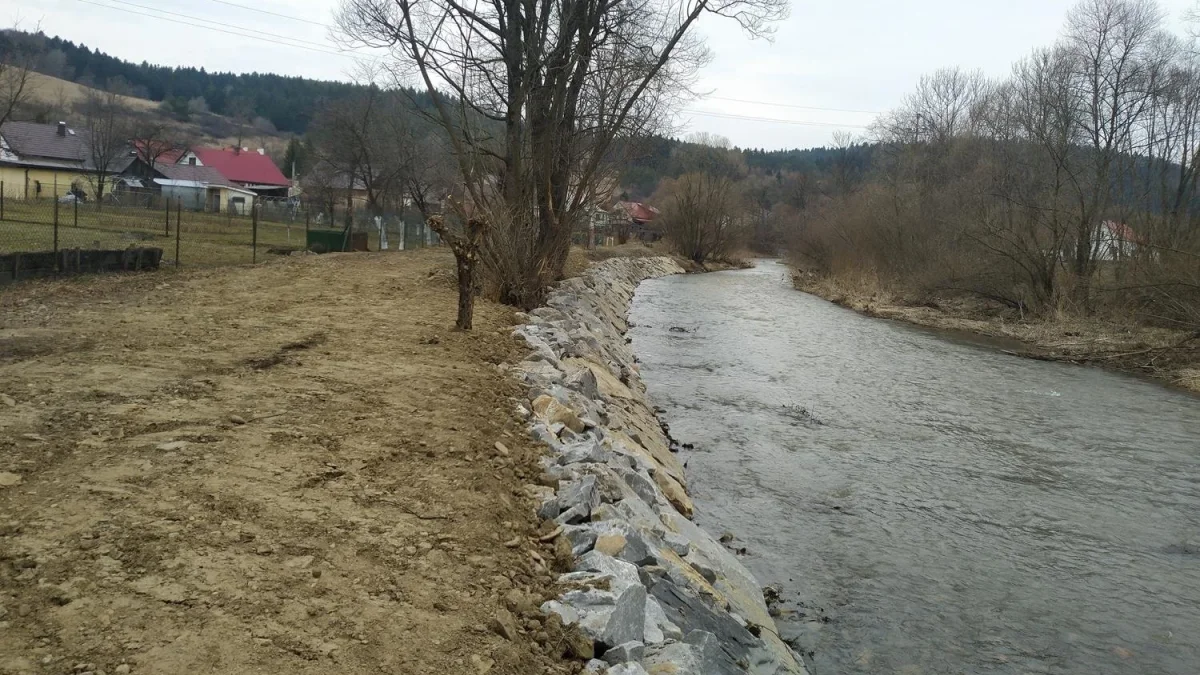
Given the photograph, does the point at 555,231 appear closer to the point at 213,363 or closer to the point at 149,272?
the point at 149,272

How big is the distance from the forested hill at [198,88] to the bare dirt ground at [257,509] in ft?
341

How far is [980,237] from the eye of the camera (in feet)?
87.8

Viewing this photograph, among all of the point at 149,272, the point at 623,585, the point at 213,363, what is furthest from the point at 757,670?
the point at 149,272

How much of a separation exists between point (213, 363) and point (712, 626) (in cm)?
448

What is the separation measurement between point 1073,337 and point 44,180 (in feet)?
165

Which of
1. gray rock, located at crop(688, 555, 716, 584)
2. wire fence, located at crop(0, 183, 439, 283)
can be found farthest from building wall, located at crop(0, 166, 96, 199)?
gray rock, located at crop(688, 555, 716, 584)

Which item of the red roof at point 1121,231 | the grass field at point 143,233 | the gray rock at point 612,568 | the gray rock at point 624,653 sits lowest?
the gray rock at point 624,653

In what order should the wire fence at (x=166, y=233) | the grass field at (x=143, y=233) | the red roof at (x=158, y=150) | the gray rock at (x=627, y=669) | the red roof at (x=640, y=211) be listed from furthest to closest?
the red roof at (x=640, y=211) → the red roof at (x=158, y=150) → the grass field at (x=143, y=233) → the wire fence at (x=166, y=233) → the gray rock at (x=627, y=669)

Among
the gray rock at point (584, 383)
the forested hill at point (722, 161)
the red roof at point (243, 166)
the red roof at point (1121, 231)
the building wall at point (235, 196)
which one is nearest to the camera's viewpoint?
the gray rock at point (584, 383)

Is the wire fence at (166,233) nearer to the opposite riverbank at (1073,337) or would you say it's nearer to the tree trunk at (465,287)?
the tree trunk at (465,287)

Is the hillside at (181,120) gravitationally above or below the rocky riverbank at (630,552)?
above

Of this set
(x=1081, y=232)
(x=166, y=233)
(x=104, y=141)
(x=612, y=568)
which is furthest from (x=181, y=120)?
(x=612, y=568)

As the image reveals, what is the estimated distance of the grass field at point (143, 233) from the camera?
17.4m

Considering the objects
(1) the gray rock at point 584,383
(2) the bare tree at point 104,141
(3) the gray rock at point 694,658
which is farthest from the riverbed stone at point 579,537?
(2) the bare tree at point 104,141
